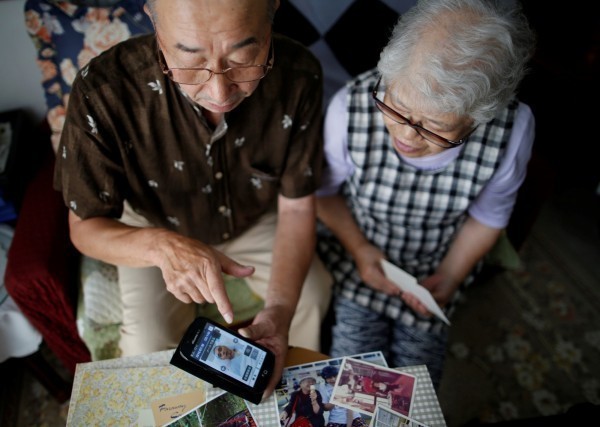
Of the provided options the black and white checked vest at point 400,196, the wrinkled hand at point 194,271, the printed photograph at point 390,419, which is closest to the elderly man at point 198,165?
the wrinkled hand at point 194,271

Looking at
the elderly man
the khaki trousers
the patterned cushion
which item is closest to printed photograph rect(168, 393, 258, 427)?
the elderly man

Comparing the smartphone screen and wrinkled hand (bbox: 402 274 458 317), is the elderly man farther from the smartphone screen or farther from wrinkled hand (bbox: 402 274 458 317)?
wrinkled hand (bbox: 402 274 458 317)

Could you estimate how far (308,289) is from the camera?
1354mm

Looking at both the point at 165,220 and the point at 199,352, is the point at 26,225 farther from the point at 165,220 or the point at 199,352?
the point at 199,352

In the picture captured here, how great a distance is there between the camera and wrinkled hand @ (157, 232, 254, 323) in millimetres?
870

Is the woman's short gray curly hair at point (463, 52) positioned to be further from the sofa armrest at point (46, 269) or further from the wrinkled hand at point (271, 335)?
the sofa armrest at point (46, 269)

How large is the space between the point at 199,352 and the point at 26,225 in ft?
2.35

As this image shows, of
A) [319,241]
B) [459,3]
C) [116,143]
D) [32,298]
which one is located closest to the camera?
[459,3]

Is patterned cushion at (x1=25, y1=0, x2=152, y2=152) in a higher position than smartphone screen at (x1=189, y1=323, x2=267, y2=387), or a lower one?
higher

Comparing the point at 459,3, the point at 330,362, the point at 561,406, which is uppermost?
the point at 459,3

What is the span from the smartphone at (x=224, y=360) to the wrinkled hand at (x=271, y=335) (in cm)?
3

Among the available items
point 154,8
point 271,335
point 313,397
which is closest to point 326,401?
point 313,397

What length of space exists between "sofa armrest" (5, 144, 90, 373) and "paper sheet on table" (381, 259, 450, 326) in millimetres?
863

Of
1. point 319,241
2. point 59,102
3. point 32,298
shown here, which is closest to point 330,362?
point 319,241
